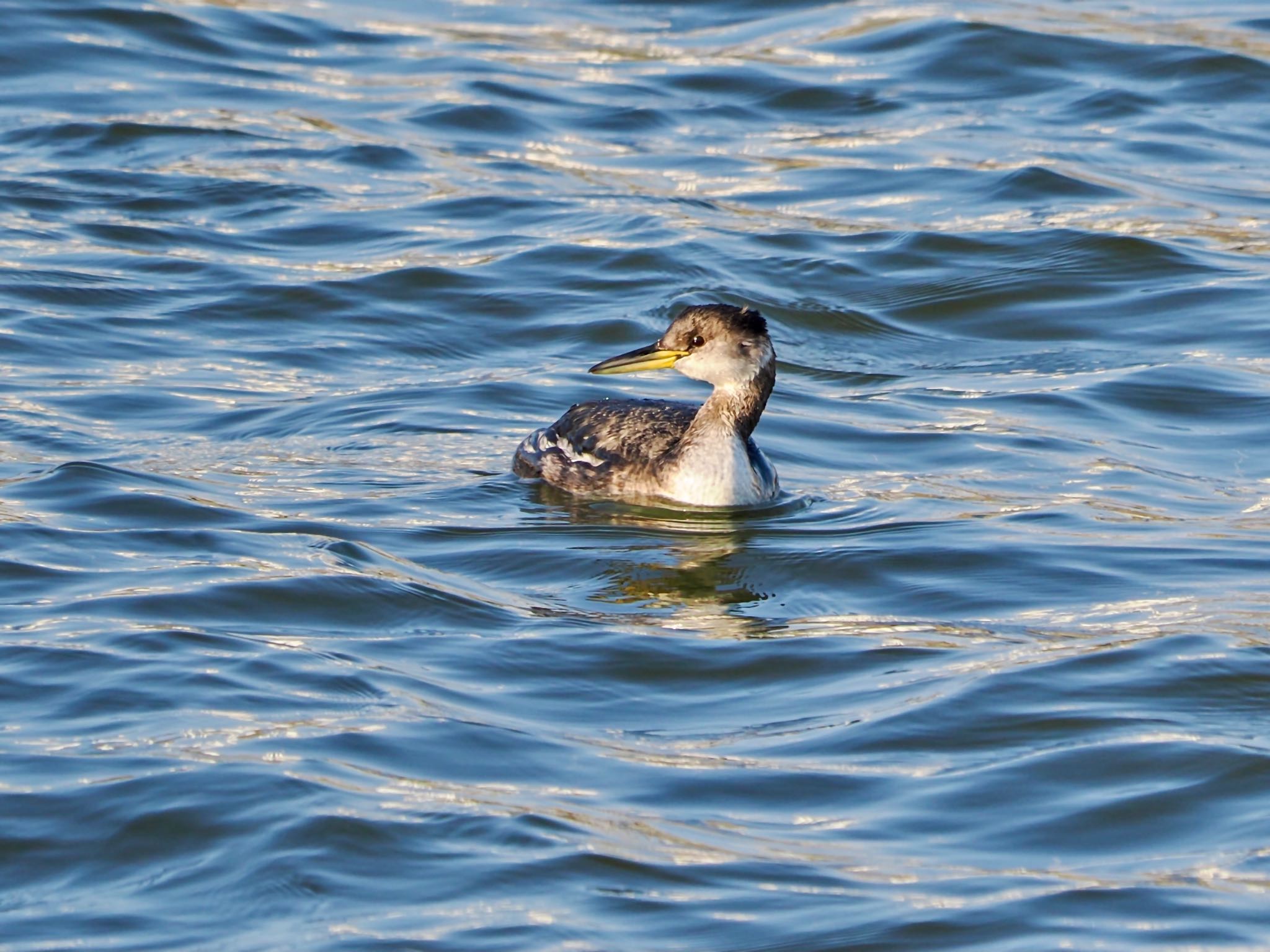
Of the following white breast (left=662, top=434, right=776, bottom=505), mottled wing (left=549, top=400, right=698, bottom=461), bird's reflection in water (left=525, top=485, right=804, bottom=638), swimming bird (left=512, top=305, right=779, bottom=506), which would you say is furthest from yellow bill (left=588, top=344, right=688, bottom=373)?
bird's reflection in water (left=525, top=485, right=804, bottom=638)

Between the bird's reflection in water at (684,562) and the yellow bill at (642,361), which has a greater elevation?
the yellow bill at (642,361)

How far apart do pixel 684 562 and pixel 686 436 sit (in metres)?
1.06

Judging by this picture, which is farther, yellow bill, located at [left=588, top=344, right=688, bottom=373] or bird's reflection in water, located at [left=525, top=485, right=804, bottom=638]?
yellow bill, located at [left=588, top=344, right=688, bottom=373]

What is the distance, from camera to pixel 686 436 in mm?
10734

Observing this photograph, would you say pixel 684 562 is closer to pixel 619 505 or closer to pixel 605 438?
pixel 619 505

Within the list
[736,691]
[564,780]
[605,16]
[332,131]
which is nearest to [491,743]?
[564,780]

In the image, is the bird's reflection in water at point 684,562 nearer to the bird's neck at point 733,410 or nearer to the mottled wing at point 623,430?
the mottled wing at point 623,430

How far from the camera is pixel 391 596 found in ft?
29.3

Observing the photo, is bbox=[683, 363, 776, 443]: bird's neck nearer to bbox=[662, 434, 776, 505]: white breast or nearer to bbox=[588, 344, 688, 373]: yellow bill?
bbox=[662, 434, 776, 505]: white breast

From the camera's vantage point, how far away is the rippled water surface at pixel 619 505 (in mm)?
6535

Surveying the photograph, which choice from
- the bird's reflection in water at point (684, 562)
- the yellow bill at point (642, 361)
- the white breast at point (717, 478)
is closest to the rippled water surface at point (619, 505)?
the bird's reflection in water at point (684, 562)

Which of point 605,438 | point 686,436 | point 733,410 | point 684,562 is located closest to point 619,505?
point 605,438

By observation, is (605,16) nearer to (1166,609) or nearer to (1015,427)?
(1015,427)

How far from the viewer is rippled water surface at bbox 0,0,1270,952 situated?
6535 mm
